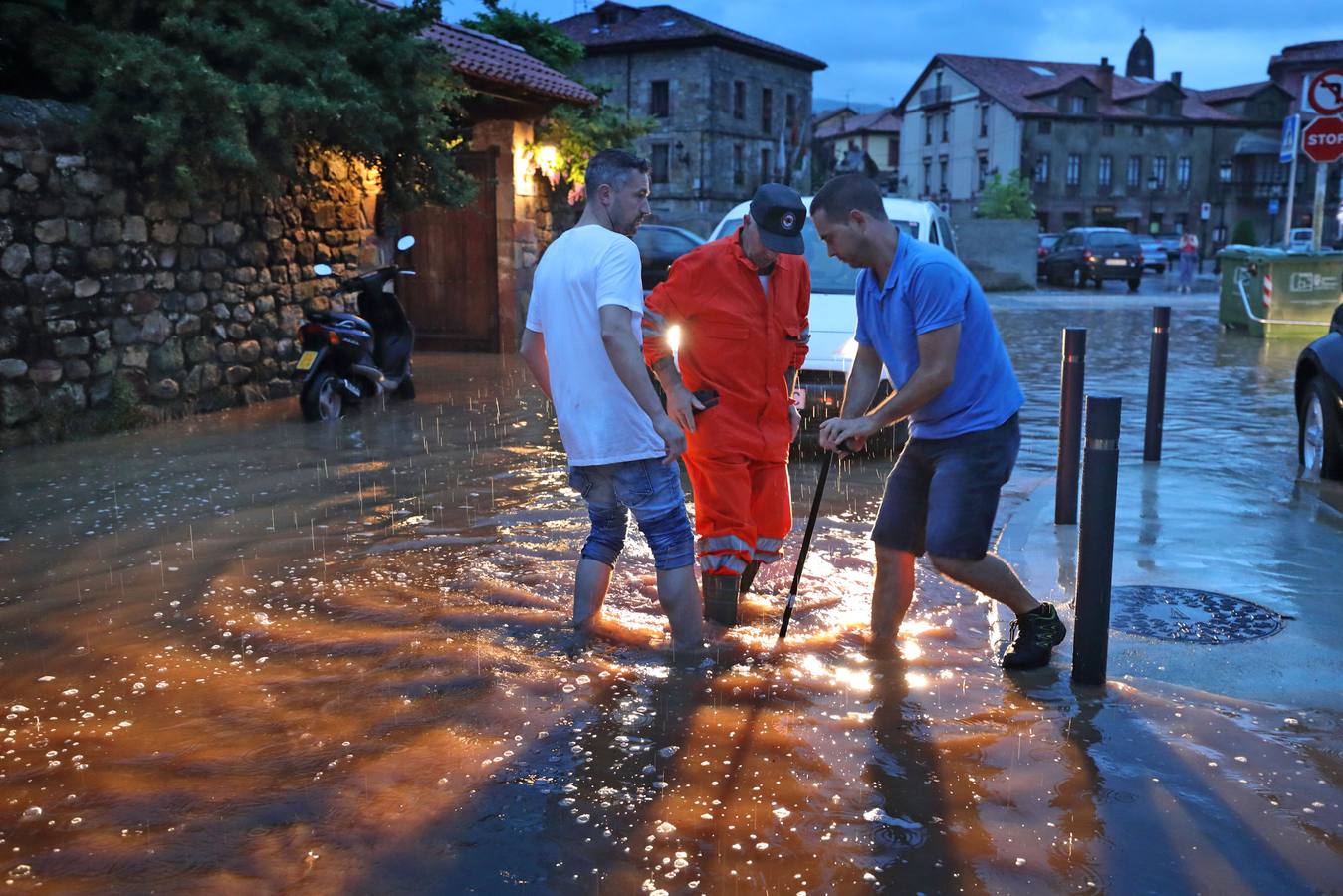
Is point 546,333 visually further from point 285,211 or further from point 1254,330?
point 1254,330

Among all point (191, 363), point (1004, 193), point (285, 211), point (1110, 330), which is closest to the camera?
point (191, 363)

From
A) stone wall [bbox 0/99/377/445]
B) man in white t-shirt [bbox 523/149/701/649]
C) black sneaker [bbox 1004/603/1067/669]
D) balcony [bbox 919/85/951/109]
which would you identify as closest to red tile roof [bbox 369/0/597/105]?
stone wall [bbox 0/99/377/445]

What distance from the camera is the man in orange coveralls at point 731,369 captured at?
16.1 feet

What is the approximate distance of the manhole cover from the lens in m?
4.80

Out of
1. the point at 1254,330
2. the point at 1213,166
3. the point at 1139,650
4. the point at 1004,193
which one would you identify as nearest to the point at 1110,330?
the point at 1254,330

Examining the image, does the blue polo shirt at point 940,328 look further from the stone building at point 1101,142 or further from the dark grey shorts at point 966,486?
the stone building at point 1101,142

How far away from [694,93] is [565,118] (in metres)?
37.3

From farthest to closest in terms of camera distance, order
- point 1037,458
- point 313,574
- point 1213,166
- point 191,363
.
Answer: point 1213,166 < point 191,363 < point 1037,458 < point 313,574

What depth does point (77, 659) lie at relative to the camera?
15.1 feet

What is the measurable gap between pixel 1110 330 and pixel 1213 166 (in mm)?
58576

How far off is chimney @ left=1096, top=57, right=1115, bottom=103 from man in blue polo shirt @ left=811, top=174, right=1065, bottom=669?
2798 inches

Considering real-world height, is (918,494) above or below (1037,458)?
above

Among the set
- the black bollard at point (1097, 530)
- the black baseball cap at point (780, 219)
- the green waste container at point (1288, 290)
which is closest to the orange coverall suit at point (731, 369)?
the black baseball cap at point (780, 219)

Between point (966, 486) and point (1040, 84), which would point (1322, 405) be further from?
point (1040, 84)
